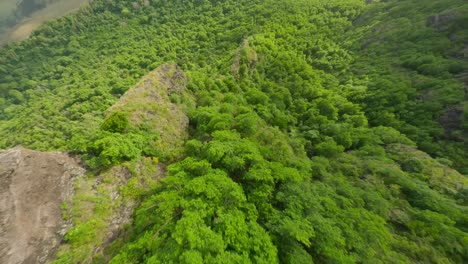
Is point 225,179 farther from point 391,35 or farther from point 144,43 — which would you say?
point 144,43

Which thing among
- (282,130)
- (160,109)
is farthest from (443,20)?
(160,109)

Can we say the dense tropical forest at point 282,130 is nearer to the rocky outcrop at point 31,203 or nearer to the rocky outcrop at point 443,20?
the rocky outcrop at point 443,20

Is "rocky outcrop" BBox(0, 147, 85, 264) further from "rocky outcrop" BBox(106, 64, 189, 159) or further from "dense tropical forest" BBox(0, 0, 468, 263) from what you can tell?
"rocky outcrop" BBox(106, 64, 189, 159)

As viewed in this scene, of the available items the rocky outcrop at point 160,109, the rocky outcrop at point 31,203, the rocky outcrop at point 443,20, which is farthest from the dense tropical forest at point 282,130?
the rocky outcrop at point 31,203

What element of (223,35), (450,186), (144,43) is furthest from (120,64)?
(450,186)

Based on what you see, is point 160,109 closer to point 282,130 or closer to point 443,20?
point 282,130
